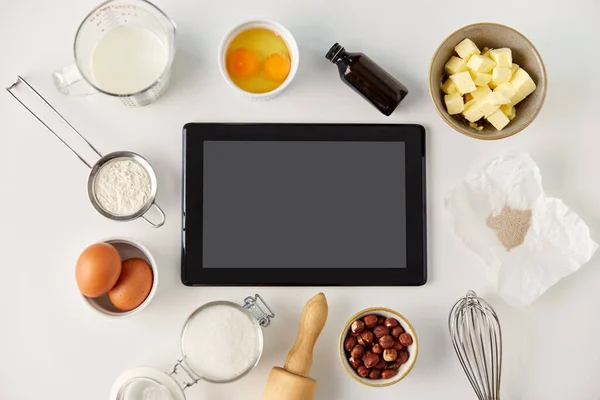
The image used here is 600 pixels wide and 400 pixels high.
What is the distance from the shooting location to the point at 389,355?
79 cm

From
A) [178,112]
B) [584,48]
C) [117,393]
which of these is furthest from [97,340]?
[584,48]

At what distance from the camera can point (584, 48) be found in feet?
2.92

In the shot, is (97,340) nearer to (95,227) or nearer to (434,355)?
(95,227)

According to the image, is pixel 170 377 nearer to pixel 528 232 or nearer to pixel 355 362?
pixel 355 362

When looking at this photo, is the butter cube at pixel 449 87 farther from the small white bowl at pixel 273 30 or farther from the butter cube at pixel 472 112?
the small white bowl at pixel 273 30

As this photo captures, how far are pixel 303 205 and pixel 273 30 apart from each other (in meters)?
0.27

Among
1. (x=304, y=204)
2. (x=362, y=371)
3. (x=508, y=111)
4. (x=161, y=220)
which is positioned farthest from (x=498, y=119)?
(x=161, y=220)

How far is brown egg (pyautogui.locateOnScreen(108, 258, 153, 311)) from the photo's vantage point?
0.80 metres

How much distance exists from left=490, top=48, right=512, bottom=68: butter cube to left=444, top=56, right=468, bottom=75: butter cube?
4cm

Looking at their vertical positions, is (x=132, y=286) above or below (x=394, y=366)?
above

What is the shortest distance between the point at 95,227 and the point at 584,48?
2.68 feet

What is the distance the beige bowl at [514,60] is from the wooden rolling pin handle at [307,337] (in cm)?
33

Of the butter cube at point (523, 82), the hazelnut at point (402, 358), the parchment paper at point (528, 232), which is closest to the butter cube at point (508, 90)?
the butter cube at point (523, 82)

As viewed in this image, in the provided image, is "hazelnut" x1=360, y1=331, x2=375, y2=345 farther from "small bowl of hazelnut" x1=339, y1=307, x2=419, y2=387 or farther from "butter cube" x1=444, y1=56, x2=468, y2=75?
"butter cube" x1=444, y1=56, x2=468, y2=75
